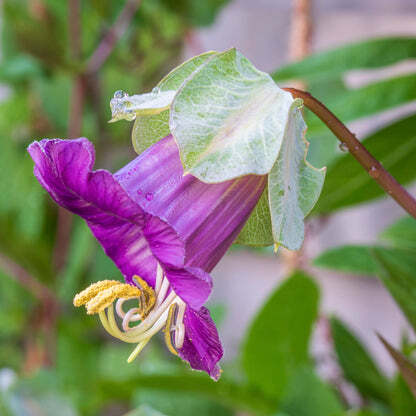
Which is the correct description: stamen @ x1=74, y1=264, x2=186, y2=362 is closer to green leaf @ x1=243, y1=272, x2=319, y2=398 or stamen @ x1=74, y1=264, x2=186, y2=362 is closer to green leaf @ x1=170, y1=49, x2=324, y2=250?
green leaf @ x1=170, y1=49, x2=324, y2=250

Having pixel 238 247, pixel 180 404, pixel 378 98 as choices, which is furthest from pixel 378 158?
pixel 238 247

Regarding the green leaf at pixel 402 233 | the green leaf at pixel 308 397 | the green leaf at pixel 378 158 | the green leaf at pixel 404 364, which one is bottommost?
the green leaf at pixel 308 397

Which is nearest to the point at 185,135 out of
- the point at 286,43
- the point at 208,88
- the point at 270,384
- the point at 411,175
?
the point at 208,88

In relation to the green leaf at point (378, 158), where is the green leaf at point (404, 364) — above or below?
below

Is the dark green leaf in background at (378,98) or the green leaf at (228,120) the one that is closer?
the green leaf at (228,120)

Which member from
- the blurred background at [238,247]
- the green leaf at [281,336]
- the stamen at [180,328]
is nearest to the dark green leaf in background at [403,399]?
the blurred background at [238,247]

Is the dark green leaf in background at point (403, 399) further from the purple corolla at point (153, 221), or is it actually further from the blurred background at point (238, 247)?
the purple corolla at point (153, 221)

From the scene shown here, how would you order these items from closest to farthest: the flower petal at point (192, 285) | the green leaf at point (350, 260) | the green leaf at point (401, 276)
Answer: the flower petal at point (192, 285) → the green leaf at point (401, 276) → the green leaf at point (350, 260)

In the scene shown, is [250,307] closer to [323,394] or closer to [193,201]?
[323,394]

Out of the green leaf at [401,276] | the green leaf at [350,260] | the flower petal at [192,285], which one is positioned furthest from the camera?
the green leaf at [350,260]
